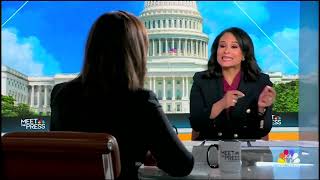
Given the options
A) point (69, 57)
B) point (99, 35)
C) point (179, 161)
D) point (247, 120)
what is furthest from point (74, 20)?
point (179, 161)

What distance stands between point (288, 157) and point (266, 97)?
0.76 m

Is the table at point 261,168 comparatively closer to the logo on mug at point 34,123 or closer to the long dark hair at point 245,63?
the long dark hair at point 245,63

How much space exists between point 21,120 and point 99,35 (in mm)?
1946

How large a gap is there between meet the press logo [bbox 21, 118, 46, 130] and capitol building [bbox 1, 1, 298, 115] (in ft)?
0.27

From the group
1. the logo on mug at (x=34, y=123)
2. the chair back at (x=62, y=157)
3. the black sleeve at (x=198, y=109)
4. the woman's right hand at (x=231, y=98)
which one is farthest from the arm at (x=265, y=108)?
the chair back at (x=62, y=157)

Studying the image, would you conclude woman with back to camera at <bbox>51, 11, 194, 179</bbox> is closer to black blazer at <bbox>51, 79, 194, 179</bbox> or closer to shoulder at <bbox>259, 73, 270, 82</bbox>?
black blazer at <bbox>51, 79, 194, 179</bbox>

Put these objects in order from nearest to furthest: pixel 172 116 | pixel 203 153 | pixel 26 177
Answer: pixel 26 177, pixel 203 153, pixel 172 116

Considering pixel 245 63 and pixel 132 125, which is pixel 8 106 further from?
pixel 132 125

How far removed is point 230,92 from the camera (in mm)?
2982

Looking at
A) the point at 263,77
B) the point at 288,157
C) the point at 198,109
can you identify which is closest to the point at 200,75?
the point at 198,109

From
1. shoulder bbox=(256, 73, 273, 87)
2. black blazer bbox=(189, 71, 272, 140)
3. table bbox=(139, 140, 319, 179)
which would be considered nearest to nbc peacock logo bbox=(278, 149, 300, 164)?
table bbox=(139, 140, 319, 179)

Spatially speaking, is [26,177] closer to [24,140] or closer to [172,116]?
[24,140]

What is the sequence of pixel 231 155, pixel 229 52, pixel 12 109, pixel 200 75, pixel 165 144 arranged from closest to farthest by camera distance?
pixel 165 144 < pixel 231 155 < pixel 229 52 < pixel 200 75 < pixel 12 109

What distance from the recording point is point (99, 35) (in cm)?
157
